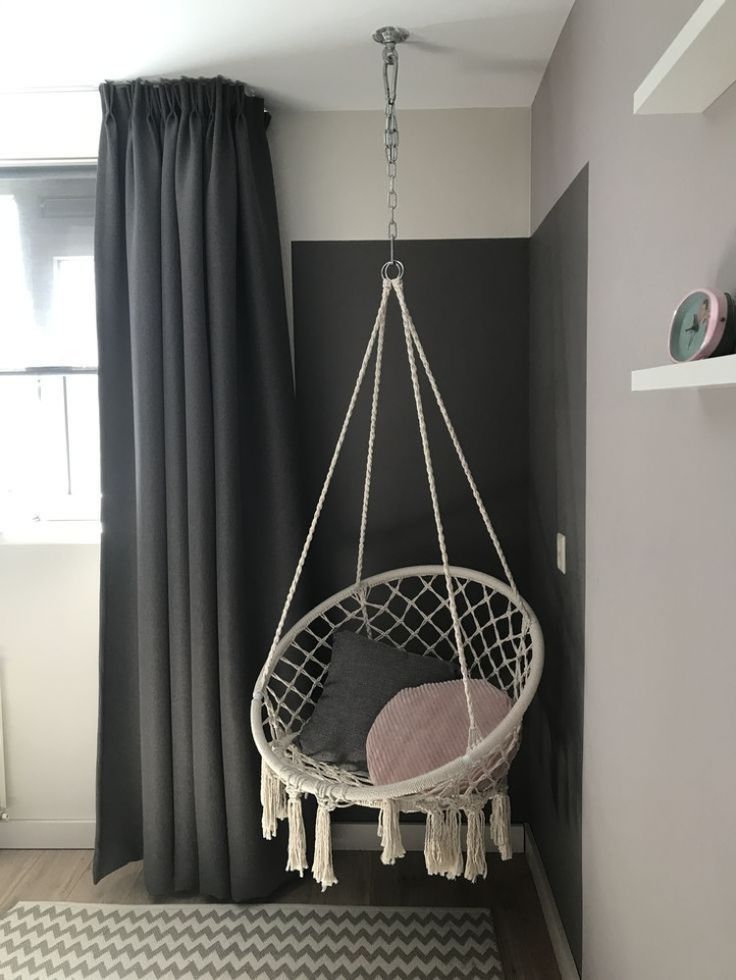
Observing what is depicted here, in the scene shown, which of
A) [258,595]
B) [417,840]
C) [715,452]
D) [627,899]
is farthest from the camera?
[417,840]

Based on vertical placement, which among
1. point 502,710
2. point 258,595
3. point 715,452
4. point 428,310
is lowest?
point 502,710

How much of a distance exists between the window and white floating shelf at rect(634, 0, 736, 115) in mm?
2159

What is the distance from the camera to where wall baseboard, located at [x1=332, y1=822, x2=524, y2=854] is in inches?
109

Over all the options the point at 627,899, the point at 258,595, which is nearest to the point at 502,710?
the point at 627,899

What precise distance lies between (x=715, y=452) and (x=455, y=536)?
5.16ft

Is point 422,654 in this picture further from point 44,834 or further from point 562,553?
point 44,834

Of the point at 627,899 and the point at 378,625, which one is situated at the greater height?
the point at 378,625

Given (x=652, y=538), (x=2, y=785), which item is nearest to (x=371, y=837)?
(x=2, y=785)

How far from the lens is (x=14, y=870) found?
2717 millimetres

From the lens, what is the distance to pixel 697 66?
0.98 m

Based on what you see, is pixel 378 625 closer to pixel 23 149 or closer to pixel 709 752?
pixel 709 752

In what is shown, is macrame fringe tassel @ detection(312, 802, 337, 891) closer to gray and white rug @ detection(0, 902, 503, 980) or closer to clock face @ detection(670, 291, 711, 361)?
gray and white rug @ detection(0, 902, 503, 980)

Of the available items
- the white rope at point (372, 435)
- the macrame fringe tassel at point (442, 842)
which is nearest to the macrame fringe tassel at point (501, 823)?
the macrame fringe tassel at point (442, 842)

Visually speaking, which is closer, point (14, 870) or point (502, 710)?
point (502, 710)
